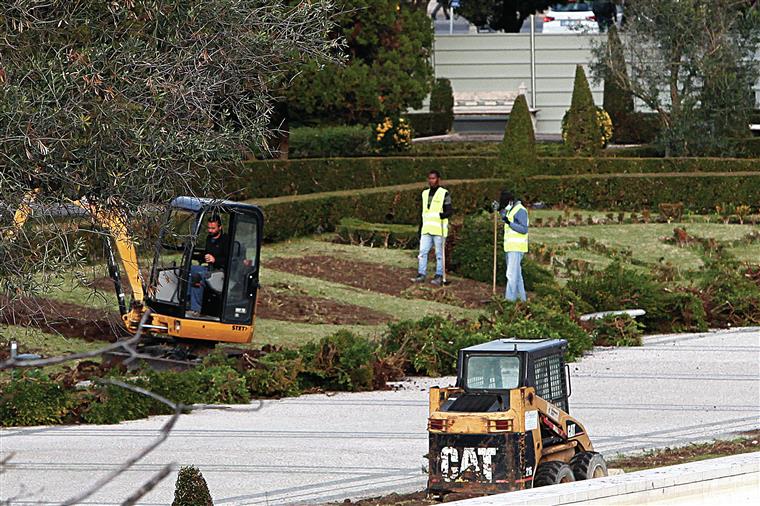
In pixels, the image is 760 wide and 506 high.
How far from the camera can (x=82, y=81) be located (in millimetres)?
6992

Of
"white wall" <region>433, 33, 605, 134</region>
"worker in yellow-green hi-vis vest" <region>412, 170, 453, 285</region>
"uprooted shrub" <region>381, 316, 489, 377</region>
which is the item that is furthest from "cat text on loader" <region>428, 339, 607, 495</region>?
"white wall" <region>433, 33, 605, 134</region>

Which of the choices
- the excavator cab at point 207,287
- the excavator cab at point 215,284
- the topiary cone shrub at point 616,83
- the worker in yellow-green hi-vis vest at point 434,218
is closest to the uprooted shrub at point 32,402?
the excavator cab at point 207,287

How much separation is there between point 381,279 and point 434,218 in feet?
4.47

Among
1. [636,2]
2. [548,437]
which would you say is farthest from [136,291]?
[636,2]

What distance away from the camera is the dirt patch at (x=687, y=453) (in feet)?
31.4

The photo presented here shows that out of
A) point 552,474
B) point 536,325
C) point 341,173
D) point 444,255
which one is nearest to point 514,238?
point 444,255

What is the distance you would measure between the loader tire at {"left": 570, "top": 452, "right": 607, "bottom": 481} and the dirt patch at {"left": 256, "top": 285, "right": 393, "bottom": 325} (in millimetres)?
8371

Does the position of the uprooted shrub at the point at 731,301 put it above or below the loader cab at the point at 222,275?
below

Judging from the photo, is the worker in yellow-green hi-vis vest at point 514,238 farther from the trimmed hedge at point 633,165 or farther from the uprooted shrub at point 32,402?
the trimmed hedge at point 633,165

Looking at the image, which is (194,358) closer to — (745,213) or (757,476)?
(757,476)

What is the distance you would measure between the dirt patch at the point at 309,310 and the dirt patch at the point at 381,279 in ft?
4.40

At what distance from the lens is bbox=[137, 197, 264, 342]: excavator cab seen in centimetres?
1326

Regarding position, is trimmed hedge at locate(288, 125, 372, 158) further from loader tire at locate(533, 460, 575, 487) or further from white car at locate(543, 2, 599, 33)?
loader tire at locate(533, 460, 575, 487)

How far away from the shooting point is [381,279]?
770 inches
